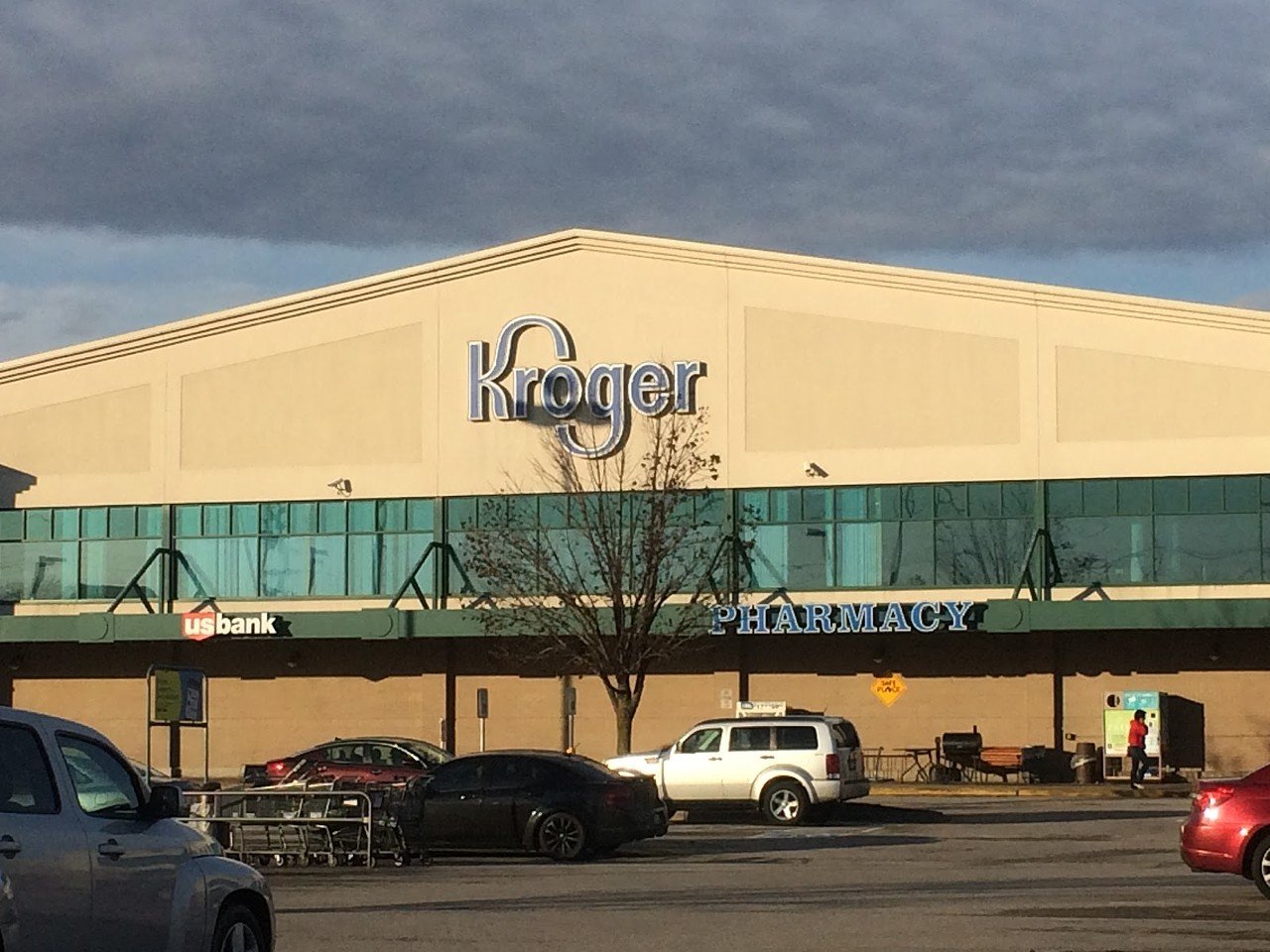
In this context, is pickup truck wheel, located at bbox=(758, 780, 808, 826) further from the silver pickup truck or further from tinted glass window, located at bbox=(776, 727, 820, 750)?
the silver pickup truck

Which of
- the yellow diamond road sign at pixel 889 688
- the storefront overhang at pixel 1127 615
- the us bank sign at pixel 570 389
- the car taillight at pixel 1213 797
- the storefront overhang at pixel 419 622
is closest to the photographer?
the car taillight at pixel 1213 797

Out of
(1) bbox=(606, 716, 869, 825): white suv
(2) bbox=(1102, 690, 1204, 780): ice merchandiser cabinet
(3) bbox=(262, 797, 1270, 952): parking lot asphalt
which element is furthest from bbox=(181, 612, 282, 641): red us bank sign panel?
(3) bbox=(262, 797, 1270, 952): parking lot asphalt

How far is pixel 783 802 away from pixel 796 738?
1049 mm

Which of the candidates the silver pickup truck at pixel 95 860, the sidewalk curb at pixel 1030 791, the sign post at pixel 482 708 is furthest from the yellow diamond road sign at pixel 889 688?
the silver pickup truck at pixel 95 860

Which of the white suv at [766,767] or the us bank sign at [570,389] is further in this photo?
the us bank sign at [570,389]

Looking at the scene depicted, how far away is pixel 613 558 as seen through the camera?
4562cm

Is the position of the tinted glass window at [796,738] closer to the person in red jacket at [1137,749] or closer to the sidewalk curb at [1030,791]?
the sidewalk curb at [1030,791]

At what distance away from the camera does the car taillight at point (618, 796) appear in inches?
997

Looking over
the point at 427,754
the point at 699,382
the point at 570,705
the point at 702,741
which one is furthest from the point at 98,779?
the point at 699,382

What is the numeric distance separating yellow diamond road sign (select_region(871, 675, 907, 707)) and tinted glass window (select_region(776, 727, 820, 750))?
48.9ft

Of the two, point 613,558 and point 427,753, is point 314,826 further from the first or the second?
point 613,558

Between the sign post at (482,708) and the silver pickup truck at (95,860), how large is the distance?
113 ft

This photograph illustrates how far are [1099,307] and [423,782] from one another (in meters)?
26.1

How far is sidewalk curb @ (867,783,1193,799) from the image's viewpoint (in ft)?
138
